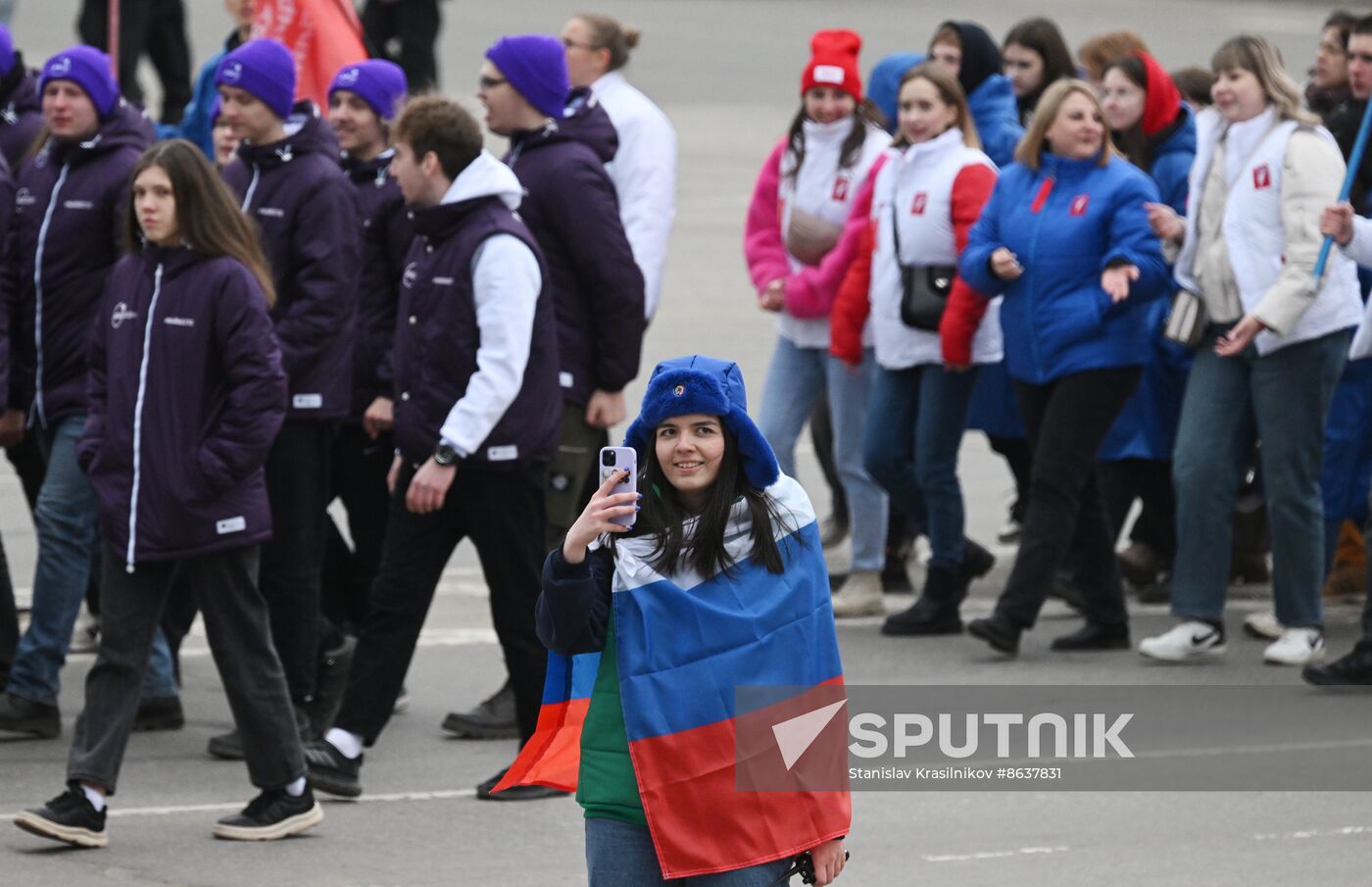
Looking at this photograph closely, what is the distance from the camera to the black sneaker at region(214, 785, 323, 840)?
7039 mm

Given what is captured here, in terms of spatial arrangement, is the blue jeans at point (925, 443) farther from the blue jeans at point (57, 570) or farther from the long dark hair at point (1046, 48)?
the blue jeans at point (57, 570)

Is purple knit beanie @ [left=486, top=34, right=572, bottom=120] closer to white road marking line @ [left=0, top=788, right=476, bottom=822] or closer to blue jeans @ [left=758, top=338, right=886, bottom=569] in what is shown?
white road marking line @ [left=0, top=788, right=476, bottom=822]

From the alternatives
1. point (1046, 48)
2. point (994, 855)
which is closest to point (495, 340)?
point (994, 855)

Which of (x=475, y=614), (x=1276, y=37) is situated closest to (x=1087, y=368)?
(x=475, y=614)

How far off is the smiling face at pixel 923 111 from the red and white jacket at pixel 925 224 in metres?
0.05

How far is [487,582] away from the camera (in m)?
7.59

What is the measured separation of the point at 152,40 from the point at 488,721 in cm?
1153

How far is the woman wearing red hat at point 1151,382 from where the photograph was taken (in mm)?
10484

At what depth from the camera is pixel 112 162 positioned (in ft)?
27.5

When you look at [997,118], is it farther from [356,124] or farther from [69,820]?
[69,820]

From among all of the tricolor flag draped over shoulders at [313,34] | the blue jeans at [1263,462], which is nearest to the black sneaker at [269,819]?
the blue jeans at [1263,462]

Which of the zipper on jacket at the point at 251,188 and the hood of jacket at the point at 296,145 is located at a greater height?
the hood of jacket at the point at 296,145

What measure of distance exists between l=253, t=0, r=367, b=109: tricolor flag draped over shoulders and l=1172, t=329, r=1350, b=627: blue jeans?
4325 mm

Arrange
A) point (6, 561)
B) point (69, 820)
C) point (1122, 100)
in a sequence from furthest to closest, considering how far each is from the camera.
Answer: point (1122, 100), point (6, 561), point (69, 820)
